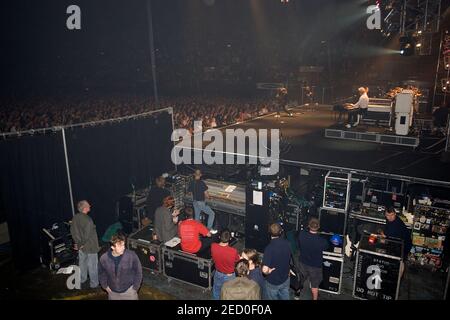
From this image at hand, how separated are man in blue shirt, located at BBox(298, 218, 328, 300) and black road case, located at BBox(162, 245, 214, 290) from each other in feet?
5.81

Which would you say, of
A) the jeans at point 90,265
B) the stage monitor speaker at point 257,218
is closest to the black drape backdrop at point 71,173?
the jeans at point 90,265

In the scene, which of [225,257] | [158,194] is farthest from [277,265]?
[158,194]

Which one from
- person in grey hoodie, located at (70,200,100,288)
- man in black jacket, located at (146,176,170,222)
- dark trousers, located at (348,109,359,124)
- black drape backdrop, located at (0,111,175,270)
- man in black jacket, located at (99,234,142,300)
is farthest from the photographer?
dark trousers, located at (348,109,359,124)

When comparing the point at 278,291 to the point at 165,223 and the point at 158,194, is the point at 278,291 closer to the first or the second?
the point at 165,223

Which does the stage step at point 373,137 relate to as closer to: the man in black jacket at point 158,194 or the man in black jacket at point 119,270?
the man in black jacket at point 158,194

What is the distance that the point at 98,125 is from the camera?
9.11 meters

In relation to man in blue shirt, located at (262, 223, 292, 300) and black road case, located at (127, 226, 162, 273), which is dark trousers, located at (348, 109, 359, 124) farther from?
black road case, located at (127, 226, 162, 273)

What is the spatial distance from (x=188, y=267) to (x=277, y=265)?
230 centimetres

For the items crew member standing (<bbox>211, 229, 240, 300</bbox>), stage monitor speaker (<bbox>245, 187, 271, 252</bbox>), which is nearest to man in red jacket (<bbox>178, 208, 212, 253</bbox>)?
crew member standing (<bbox>211, 229, 240, 300</bbox>)

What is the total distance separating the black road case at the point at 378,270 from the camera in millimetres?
6117

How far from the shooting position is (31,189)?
7.46 meters

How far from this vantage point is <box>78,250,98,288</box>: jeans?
6.79 m

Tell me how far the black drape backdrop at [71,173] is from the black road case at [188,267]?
2.92m

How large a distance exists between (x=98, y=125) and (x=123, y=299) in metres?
5.23
